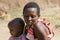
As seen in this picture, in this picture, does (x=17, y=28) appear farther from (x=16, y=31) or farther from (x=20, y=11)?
(x=20, y=11)

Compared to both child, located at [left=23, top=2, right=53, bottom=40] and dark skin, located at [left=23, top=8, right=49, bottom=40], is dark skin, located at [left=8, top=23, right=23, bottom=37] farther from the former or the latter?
dark skin, located at [left=23, top=8, right=49, bottom=40]

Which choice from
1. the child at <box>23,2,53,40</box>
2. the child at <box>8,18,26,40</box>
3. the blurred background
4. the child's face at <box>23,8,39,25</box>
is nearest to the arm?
the child at <box>23,2,53,40</box>

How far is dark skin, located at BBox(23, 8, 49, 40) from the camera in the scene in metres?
2.31

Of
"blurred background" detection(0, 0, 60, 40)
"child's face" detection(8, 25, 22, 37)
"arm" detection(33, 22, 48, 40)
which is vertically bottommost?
"blurred background" detection(0, 0, 60, 40)

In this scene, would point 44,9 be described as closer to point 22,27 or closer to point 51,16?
point 51,16

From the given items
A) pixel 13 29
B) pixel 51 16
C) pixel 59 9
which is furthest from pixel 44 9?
pixel 13 29

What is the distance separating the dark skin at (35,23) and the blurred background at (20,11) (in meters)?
4.71

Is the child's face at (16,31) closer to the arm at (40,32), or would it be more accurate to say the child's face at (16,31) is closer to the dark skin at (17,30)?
the dark skin at (17,30)

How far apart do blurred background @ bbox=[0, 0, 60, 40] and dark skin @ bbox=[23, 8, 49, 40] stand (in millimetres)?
4709

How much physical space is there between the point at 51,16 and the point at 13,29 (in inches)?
225

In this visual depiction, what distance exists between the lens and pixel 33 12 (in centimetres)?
258

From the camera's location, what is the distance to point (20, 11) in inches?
360

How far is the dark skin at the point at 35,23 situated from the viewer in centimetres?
231

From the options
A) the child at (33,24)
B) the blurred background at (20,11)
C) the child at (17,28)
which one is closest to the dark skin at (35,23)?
the child at (33,24)
